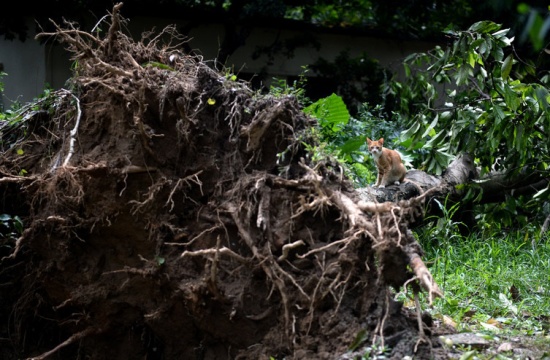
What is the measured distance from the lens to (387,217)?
4164 mm

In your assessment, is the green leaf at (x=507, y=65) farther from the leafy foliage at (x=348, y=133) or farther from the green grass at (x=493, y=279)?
the leafy foliage at (x=348, y=133)

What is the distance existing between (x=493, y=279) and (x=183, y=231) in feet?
9.51

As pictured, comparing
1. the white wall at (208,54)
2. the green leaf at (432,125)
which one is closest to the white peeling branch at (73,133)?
the green leaf at (432,125)

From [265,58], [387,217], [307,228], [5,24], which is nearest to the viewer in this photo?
[387,217]

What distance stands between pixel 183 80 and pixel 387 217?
1.87m

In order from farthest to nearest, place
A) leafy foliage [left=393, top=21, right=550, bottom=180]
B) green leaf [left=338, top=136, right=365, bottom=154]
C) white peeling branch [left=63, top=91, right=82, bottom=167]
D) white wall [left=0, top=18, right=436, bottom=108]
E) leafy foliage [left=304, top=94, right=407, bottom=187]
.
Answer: white wall [left=0, top=18, right=436, bottom=108] → green leaf [left=338, top=136, right=365, bottom=154] → leafy foliage [left=304, top=94, right=407, bottom=187] → leafy foliage [left=393, top=21, right=550, bottom=180] → white peeling branch [left=63, top=91, right=82, bottom=167]

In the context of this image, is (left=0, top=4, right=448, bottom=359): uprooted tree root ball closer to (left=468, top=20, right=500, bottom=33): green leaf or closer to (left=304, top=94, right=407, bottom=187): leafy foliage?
(left=468, top=20, right=500, bottom=33): green leaf


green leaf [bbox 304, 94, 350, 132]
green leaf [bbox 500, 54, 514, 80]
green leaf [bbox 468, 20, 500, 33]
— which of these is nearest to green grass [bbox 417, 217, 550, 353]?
green leaf [bbox 500, 54, 514, 80]

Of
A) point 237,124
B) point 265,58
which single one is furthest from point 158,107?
point 265,58

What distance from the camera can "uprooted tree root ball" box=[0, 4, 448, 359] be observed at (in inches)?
169

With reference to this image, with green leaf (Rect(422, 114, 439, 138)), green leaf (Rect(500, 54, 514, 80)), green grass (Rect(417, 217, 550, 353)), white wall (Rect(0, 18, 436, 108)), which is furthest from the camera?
white wall (Rect(0, 18, 436, 108))

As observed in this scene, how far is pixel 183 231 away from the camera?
16.5 feet

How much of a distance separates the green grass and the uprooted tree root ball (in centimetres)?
63

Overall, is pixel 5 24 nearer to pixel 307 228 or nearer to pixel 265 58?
pixel 265 58
